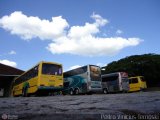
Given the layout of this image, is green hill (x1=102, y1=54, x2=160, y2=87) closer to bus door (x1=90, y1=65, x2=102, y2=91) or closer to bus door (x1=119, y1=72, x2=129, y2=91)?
bus door (x1=119, y1=72, x2=129, y2=91)

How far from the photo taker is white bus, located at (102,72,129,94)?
29.2 m

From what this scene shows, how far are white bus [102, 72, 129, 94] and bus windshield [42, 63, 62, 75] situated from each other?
36.7ft

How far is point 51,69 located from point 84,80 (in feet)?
15.6

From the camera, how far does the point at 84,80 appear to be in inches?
918

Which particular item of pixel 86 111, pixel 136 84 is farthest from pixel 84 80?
pixel 86 111

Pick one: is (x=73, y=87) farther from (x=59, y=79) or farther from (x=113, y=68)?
(x=113, y=68)

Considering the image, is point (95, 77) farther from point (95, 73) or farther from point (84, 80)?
point (84, 80)

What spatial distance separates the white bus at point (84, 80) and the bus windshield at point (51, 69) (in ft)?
12.7

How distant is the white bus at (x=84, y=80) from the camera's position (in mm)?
23172

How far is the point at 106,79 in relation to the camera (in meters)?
30.5

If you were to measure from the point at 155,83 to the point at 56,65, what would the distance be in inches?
1106

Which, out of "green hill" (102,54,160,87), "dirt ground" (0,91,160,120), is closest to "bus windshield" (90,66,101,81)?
"dirt ground" (0,91,160,120)

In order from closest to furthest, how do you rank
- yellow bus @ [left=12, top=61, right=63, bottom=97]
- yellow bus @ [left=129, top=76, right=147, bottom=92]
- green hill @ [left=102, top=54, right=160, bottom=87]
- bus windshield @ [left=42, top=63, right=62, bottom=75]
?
yellow bus @ [left=12, top=61, right=63, bottom=97] < bus windshield @ [left=42, top=63, right=62, bottom=75] < yellow bus @ [left=129, top=76, right=147, bottom=92] < green hill @ [left=102, top=54, right=160, bottom=87]

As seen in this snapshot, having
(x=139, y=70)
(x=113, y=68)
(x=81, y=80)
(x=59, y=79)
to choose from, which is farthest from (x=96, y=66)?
(x=113, y=68)
